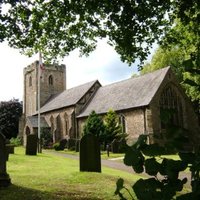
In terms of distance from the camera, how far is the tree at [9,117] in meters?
57.1

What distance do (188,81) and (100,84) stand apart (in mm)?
45861

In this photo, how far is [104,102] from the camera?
4109 cm

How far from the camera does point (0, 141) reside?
992 centimetres

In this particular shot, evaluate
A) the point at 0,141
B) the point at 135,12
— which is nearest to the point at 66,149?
the point at 0,141

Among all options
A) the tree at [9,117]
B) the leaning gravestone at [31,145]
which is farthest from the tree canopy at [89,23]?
the tree at [9,117]

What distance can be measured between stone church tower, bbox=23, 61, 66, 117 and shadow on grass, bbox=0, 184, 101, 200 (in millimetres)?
45536

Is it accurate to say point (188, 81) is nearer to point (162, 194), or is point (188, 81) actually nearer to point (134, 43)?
point (162, 194)

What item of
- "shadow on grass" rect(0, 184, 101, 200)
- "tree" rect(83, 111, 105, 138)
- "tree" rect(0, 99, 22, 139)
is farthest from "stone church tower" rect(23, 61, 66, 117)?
"shadow on grass" rect(0, 184, 101, 200)

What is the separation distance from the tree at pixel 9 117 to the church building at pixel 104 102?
2668 millimetres

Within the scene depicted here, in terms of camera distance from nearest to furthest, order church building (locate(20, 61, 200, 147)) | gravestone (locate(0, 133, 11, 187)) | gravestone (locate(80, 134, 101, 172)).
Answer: gravestone (locate(0, 133, 11, 187)) < gravestone (locate(80, 134, 101, 172)) < church building (locate(20, 61, 200, 147))

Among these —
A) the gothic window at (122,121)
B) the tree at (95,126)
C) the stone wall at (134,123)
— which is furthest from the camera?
the gothic window at (122,121)

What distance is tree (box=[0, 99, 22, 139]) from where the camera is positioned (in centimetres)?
5712

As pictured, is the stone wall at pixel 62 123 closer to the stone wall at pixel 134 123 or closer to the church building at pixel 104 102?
the church building at pixel 104 102

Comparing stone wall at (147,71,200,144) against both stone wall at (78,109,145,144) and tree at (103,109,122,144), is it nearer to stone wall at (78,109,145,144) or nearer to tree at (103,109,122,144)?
stone wall at (78,109,145,144)
